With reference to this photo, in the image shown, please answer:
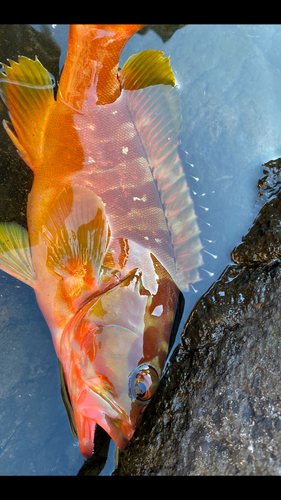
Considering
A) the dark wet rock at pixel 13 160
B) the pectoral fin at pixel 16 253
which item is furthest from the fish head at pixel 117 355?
the dark wet rock at pixel 13 160

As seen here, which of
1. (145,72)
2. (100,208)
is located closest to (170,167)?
(100,208)

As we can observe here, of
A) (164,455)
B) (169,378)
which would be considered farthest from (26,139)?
(164,455)

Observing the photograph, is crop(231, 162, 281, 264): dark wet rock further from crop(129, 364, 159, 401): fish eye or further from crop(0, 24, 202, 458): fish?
crop(129, 364, 159, 401): fish eye

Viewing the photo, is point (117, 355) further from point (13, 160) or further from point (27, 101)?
point (27, 101)

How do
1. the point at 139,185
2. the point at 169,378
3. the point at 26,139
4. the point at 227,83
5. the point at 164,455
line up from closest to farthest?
the point at 164,455 < the point at 169,378 < the point at 139,185 < the point at 26,139 < the point at 227,83

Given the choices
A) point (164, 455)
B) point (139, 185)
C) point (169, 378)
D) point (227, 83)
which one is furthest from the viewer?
point (227, 83)
